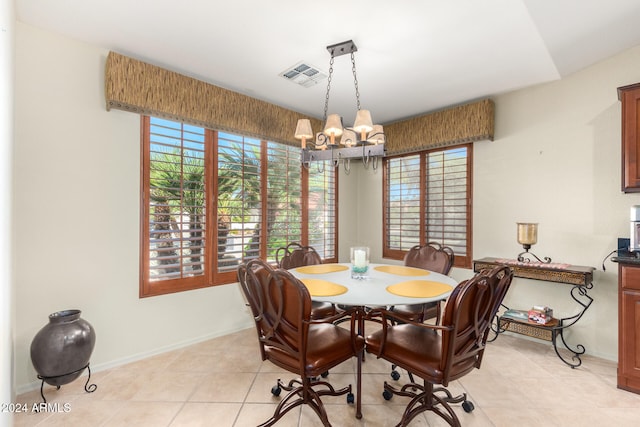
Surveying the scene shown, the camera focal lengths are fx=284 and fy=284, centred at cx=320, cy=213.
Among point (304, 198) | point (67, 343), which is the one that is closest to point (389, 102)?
point (304, 198)

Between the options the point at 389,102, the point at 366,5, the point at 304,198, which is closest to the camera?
the point at 366,5

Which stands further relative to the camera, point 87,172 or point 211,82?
point 211,82

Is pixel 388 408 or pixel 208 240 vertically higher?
pixel 208 240

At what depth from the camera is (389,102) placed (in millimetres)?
3289

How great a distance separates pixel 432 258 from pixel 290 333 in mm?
1798

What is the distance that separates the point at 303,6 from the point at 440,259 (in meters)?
2.33

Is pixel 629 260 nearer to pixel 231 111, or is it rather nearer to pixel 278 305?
pixel 278 305

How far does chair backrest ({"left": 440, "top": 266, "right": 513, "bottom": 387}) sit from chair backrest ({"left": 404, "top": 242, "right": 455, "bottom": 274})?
111 centimetres

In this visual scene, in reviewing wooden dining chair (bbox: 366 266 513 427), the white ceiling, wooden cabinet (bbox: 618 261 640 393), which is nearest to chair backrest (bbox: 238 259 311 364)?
wooden dining chair (bbox: 366 266 513 427)

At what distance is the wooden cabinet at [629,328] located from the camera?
1983 mm

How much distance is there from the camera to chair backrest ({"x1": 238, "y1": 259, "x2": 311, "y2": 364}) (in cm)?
140

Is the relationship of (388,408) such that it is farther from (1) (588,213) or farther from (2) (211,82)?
(2) (211,82)

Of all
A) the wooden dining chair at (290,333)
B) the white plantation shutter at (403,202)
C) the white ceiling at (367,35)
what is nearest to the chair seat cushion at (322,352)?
the wooden dining chair at (290,333)

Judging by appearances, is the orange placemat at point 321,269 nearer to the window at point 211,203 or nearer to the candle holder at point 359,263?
the candle holder at point 359,263
